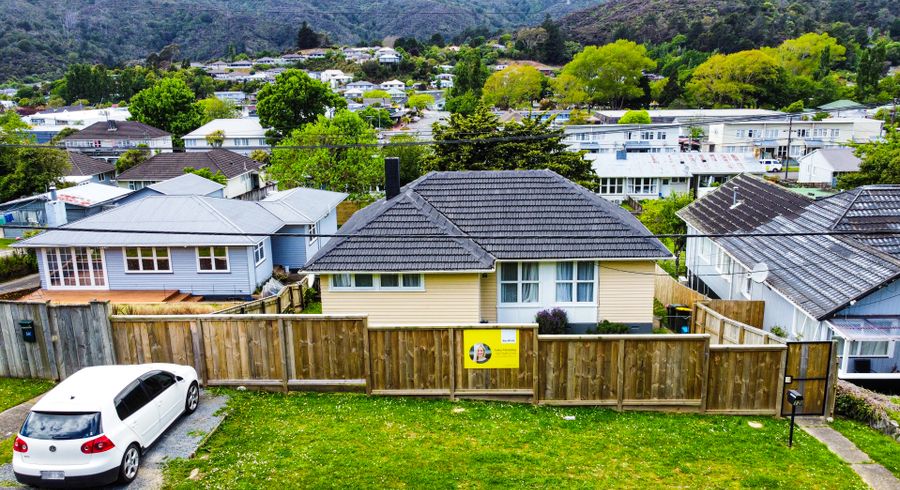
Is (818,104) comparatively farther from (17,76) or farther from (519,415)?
(17,76)

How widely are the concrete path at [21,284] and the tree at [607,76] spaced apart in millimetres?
100005

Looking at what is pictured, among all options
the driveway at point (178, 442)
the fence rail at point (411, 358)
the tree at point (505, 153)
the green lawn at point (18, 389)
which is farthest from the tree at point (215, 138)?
the driveway at point (178, 442)

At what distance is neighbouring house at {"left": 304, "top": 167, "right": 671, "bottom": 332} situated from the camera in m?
17.7

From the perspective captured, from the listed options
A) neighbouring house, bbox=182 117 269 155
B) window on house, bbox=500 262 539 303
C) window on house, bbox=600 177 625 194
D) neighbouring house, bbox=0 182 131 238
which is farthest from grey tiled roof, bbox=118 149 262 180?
window on house, bbox=500 262 539 303

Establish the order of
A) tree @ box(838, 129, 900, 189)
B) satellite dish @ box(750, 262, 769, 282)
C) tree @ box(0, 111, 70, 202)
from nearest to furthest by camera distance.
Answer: satellite dish @ box(750, 262, 769, 282)
tree @ box(838, 129, 900, 189)
tree @ box(0, 111, 70, 202)

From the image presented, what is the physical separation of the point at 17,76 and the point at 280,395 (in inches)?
9102

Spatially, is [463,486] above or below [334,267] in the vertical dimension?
below

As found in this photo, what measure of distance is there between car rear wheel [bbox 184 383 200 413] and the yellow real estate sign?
16.9 feet

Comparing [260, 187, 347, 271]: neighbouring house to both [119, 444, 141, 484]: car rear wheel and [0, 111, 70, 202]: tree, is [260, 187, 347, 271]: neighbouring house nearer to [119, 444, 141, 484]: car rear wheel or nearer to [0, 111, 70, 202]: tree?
[119, 444, 141, 484]: car rear wheel

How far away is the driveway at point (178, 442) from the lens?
9.41 meters

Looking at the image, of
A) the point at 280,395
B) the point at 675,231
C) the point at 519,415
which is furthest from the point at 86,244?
the point at 675,231

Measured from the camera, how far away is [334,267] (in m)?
17.6

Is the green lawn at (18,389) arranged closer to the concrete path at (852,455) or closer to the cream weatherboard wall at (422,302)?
the cream weatherboard wall at (422,302)

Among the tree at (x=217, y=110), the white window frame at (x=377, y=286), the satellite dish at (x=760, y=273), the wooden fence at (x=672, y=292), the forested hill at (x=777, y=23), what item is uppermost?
the forested hill at (x=777, y=23)
